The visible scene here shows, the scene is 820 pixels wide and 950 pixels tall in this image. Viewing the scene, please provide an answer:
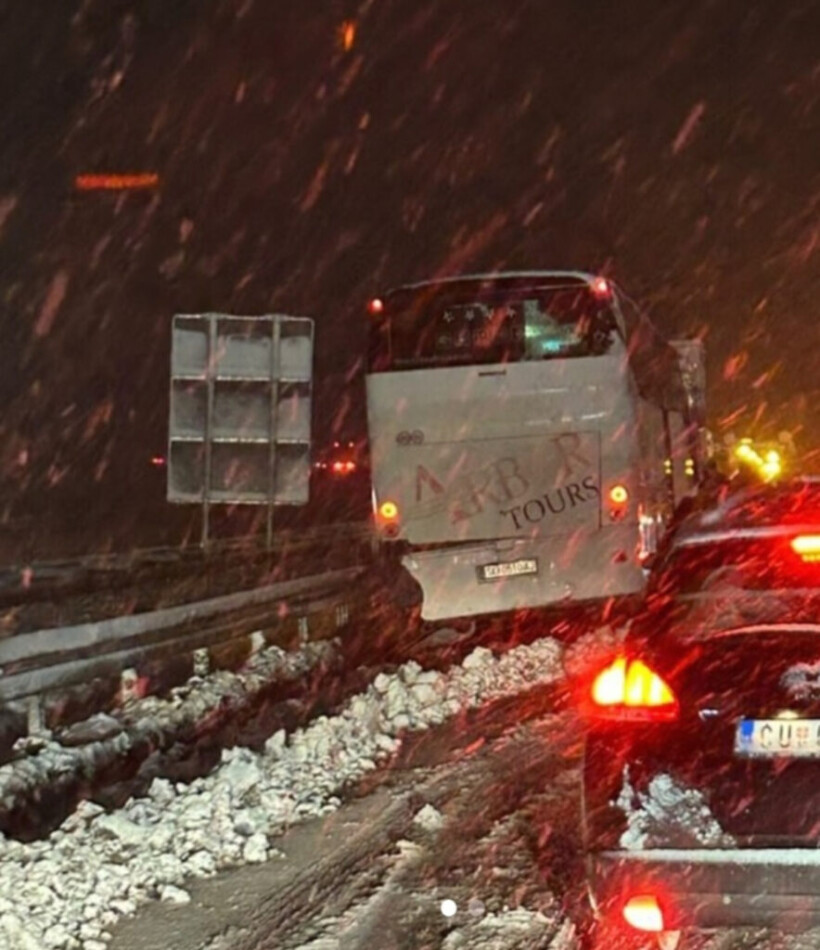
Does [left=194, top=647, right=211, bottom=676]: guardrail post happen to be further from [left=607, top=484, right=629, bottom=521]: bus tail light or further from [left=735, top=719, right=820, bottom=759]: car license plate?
[left=735, top=719, right=820, bottom=759]: car license plate

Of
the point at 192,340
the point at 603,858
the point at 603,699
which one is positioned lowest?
the point at 603,858

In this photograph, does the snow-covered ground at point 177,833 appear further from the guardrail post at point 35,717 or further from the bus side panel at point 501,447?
the bus side panel at point 501,447

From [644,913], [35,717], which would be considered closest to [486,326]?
[35,717]

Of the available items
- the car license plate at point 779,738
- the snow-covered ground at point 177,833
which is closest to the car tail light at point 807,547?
the car license plate at point 779,738

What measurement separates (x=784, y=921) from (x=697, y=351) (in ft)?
80.5

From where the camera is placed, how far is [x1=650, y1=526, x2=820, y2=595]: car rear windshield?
265 inches

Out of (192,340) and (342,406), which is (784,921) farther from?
(342,406)

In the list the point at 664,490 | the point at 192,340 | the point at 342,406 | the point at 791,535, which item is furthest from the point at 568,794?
the point at 342,406

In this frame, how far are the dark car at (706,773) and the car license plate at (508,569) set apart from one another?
11362mm

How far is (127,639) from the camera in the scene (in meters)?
11.6

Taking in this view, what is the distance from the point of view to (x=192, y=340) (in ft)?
62.5

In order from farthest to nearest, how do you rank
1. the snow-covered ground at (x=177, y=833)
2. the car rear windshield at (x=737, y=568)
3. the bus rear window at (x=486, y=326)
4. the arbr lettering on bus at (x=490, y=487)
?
the arbr lettering on bus at (x=490, y=487), the bus rear window at (x=486, y=326), the snow-covered ground at (x=177, y=833), the car rear windshield at (x=737, y=568)

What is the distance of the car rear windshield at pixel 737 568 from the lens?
22.1 ft

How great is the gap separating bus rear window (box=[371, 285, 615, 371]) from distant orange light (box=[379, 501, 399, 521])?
144 cm
